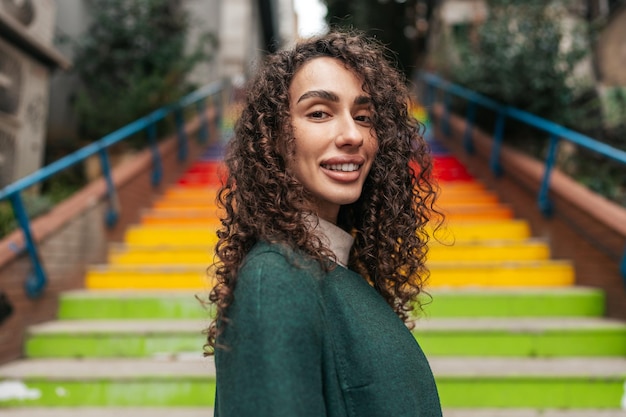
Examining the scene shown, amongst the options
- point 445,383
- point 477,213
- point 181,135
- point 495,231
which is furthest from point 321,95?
point 181,135

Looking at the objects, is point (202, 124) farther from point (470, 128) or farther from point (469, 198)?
point (469, 198)

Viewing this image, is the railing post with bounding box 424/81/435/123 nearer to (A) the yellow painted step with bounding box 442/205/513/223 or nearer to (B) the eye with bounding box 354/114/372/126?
(A) the yellow painted step with bounding box 442/205/513/223

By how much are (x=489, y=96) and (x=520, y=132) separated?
0.50 m

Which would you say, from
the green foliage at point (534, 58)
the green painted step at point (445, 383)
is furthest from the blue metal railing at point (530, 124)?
the green painted step at point (445, 383)

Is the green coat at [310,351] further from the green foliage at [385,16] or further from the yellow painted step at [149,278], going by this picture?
the green foliage at [385,16]

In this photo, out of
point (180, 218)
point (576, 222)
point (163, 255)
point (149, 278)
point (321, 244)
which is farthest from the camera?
point (180, 218)

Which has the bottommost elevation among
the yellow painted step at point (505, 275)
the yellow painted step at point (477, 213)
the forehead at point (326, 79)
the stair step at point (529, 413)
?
the stair step at point (529, 413)

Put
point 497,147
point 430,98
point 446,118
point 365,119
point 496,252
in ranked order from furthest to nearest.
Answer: point 430,98, point 446,118, point 497,147, point 496,252, point 365,119

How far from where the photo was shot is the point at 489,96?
5539mm

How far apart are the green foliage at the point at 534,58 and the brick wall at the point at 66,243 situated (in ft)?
12.2

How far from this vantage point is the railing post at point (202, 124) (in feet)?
25.8

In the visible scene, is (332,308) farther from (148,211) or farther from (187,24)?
(187,24)

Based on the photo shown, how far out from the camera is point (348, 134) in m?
1.08

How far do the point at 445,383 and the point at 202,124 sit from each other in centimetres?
601
